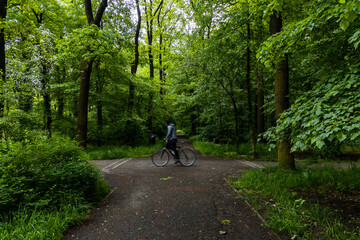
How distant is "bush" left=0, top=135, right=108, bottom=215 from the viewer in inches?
118

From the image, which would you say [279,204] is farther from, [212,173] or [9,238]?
[9,238]

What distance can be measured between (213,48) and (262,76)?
3212 mm

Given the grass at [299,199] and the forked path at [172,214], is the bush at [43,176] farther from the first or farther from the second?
the grass at [299,199]

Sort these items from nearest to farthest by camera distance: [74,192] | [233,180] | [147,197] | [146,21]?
1. [74,192]
2. [147,197]
3. [233,180]
4. [146,21]

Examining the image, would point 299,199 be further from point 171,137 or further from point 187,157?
point 171,137

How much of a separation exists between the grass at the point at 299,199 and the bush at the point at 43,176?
385 cm

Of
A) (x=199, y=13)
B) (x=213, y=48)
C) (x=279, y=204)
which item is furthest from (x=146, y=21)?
(x=279, y=204)

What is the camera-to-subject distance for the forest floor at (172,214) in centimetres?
277

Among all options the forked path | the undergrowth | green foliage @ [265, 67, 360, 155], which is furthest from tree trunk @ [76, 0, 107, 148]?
green foliage @ [265, 67, 360, 155]

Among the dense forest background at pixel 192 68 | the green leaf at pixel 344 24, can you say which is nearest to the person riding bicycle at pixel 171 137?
the dense forest background at pixel 192 68

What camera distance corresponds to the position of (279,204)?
11.3 ft

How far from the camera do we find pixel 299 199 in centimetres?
308

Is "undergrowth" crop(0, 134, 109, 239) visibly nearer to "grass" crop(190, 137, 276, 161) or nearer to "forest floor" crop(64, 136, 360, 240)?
"forest floor" crop(64, 136, 360, 240)

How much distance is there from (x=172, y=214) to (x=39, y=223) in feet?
7.42
